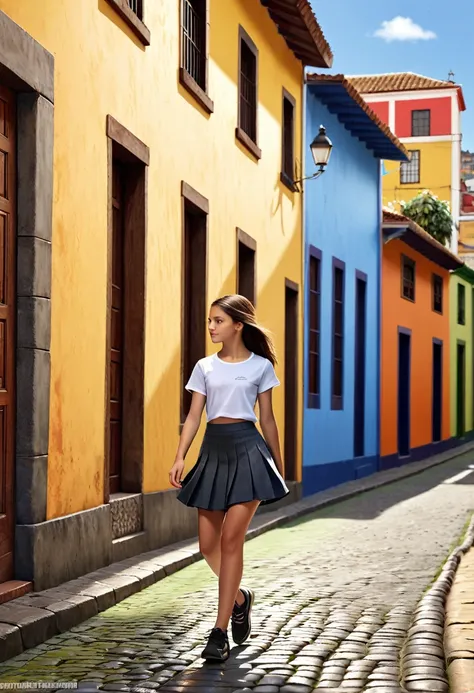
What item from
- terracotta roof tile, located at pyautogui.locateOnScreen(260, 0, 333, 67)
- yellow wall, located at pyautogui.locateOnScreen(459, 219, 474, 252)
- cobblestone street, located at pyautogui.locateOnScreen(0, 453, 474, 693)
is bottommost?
cobblestone street, located at pyautogui.locateOnScreen(0, 453, 474, 693)

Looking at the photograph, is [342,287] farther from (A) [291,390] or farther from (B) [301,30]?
(B) [301,30]

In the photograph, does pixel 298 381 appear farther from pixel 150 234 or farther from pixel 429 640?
pixel 429 640

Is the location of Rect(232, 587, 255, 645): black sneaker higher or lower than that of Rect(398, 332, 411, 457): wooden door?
lower

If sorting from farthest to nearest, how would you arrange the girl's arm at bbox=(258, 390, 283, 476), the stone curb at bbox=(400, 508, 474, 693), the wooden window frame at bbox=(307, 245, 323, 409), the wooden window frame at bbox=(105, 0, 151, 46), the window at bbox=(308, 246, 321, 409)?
1. the window at bbox=(308, 246, 321, 409)
2. the wooden window frame at bbox=(307, 245, 323, 409)
3. the wooden window frame at bbox=(105, 0, 151, 46)
4. the girl's arm at bbox=(258, 390, 283, 476)
5. the stone curb at bbox=(400, 508, 474, 693)

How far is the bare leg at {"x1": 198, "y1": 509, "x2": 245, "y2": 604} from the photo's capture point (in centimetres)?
604

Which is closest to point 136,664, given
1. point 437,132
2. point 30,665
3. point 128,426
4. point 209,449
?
point 30,665

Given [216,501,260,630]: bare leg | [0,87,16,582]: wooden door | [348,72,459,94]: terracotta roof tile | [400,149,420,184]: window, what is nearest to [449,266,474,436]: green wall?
[400,149,420,184]: window

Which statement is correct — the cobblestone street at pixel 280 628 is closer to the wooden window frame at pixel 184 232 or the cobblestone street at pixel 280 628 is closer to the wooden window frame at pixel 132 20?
the wooden window frame at pixel 184 232

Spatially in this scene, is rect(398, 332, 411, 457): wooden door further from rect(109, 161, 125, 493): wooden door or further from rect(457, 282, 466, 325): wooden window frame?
rect(109, 161, 125, 493): wooden door

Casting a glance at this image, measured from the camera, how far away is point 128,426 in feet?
33.1

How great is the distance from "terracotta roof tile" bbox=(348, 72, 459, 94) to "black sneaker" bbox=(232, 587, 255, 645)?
4782 cm

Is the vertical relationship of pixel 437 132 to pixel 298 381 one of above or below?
above

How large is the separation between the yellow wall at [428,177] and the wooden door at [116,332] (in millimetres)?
42132

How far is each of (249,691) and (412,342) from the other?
2320cm
